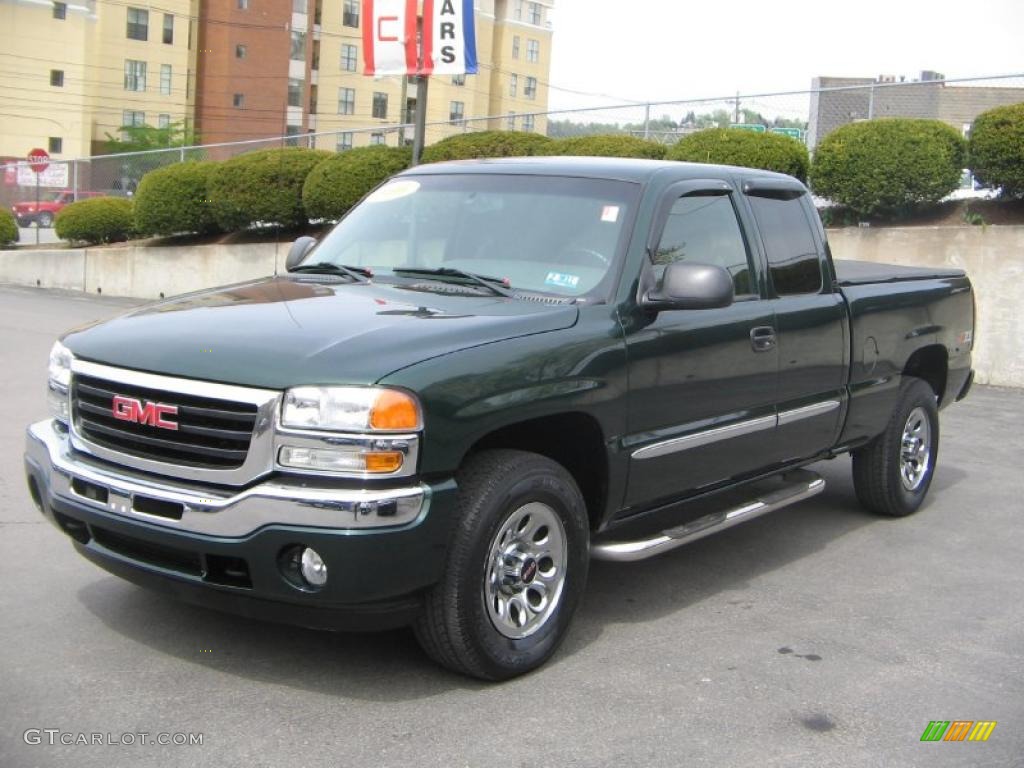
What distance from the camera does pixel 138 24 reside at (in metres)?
72.0

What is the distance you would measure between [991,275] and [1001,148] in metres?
1.39

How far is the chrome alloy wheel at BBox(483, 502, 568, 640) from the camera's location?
4.41 m

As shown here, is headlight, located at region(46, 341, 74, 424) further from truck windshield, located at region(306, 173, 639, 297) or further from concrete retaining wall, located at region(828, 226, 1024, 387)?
concrete retaining wall, located at region(828, 226, 1024, 387)

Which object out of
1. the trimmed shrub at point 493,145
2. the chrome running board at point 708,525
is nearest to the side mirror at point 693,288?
the chrome running board at point 708,525

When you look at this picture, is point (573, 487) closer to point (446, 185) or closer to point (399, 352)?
point (399, 352)

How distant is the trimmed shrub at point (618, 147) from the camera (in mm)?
16206

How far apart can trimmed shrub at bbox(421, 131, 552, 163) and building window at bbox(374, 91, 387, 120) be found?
6368 centimetres

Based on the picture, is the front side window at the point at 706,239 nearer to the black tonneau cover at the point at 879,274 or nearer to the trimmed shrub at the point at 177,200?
the black tonneau cover at the point at 879,274


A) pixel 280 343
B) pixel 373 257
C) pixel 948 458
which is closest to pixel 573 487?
pixel 280 343

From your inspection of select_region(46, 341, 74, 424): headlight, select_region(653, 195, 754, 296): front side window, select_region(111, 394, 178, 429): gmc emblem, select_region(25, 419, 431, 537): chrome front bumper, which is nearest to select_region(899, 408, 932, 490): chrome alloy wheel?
select_region(653, 195, 754, 296): front side window

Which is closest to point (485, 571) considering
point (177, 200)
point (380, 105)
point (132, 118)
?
point (177, 200)

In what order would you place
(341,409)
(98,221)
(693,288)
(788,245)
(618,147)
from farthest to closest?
(98,221) → (618,147) → (788,245) → (693,288) → (341,409)

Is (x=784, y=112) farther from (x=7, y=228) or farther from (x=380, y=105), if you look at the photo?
(x=380, y=105)

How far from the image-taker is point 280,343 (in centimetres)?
423
